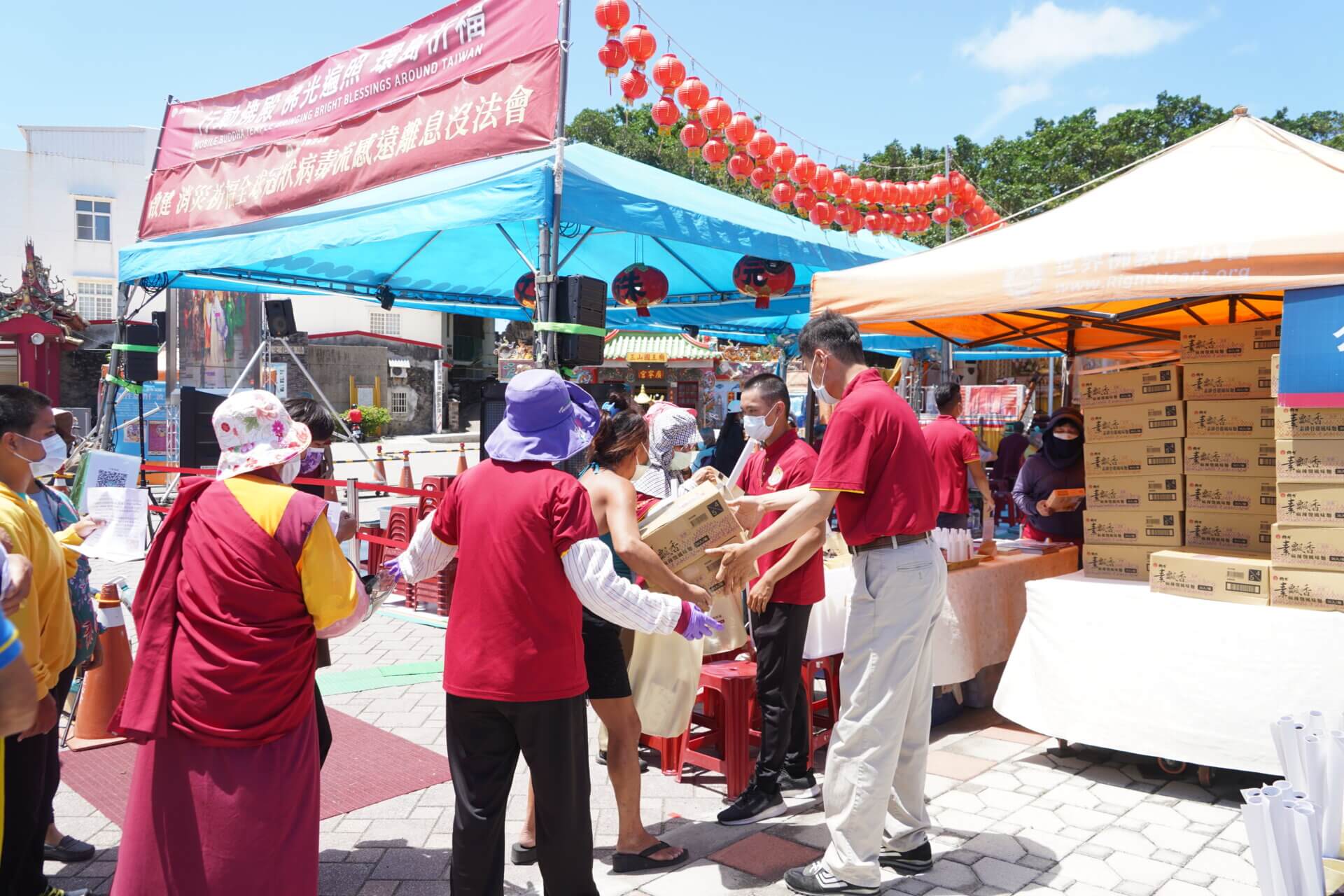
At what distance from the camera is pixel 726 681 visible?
4.14 meters

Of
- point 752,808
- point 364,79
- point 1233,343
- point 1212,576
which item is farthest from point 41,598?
point 364,79

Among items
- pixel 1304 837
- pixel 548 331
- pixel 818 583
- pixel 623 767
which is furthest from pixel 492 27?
pixel 1304 837

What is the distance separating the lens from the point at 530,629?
8.62 ft

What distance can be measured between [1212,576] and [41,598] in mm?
4463

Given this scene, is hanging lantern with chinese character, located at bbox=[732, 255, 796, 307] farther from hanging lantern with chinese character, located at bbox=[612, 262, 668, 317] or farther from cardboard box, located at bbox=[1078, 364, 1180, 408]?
cardboard box, located at bbox=[1078, 364, 1180, 408]

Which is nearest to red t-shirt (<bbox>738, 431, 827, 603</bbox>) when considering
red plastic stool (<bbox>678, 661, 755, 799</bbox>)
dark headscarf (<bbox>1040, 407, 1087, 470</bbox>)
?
red plastic stool (<bbox>678, 661, 755, 799</bbox>)

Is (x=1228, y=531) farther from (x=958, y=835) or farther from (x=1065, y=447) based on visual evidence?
(x=958, y=835)

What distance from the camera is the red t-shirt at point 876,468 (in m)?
3.20

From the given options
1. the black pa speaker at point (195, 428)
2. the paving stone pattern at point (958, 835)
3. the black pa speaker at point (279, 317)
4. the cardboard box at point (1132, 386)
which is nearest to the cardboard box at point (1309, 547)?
the cardboard box at point (1132, 386)

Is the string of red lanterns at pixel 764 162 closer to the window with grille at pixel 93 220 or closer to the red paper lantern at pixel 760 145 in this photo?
the red paper lantern at pixel 760 145

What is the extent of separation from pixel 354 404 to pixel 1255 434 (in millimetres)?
35625

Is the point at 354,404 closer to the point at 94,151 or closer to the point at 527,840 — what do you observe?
the point at 94,151

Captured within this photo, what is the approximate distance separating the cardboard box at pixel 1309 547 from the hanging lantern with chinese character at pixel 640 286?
23.3ft

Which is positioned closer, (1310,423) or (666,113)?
(1310,423)
